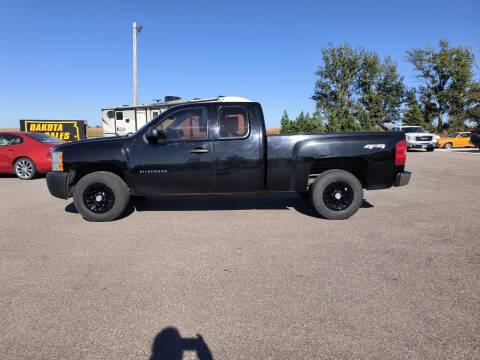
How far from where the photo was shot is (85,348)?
2.03 meters

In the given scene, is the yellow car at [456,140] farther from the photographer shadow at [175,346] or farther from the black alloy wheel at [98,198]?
the photographer shadow at [175,346]

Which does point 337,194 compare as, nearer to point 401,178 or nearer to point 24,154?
point 401,178

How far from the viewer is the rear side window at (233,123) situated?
5.05 metres

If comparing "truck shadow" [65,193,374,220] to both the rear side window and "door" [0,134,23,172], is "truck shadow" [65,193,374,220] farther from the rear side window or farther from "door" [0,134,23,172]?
"door" [0,134,23,172]

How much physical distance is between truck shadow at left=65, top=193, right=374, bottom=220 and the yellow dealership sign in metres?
15.6

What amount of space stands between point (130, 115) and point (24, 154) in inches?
436

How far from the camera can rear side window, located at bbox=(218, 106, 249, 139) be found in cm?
505

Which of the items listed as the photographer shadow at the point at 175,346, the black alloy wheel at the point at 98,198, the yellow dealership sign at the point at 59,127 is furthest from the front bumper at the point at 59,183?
the yellow dealership sign at the point at 59,127

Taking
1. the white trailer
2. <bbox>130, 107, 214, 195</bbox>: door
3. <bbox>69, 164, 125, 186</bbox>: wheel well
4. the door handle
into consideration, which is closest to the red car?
<bbox>69, 164, 125, 186</bbox>: wheel well

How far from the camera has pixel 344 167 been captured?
→ 5.41m

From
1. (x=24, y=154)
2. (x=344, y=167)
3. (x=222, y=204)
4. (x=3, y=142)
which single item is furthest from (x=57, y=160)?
(x=3, y=142)

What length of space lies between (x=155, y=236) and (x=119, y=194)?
3.99 feet

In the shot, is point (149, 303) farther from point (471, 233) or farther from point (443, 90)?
point (443, 90)

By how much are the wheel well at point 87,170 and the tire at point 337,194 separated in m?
3.35
